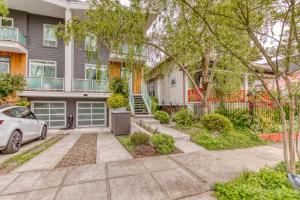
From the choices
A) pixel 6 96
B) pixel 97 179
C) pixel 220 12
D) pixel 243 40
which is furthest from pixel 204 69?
pixel 6 96

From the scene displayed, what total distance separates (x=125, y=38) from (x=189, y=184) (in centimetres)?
543

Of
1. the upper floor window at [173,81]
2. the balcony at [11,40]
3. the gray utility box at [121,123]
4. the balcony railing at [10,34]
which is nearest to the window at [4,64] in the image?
the balcony at [11,40]

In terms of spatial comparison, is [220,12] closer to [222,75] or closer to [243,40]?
[243,40]

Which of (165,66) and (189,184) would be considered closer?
(189,184)

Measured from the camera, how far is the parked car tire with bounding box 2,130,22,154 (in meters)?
5.21

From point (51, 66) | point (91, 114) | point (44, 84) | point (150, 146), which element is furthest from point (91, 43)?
point (51, 66)

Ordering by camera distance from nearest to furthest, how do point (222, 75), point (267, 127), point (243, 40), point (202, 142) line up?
point (243, 40) < point (202, 142) < point (267, 127) < point (222, 75)

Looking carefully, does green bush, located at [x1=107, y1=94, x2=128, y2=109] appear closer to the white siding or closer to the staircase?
the staircase

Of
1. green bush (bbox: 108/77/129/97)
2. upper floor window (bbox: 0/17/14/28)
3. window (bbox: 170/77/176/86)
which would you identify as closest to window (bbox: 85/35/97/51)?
green bush (bbox: 108/77/129/97)

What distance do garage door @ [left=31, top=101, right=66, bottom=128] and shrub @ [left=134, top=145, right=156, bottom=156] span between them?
32.5 ft

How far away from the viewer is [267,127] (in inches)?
282

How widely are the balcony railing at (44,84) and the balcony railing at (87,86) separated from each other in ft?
3.08

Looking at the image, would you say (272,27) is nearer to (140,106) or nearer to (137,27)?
(137,27)

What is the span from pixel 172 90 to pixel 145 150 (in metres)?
9.14
